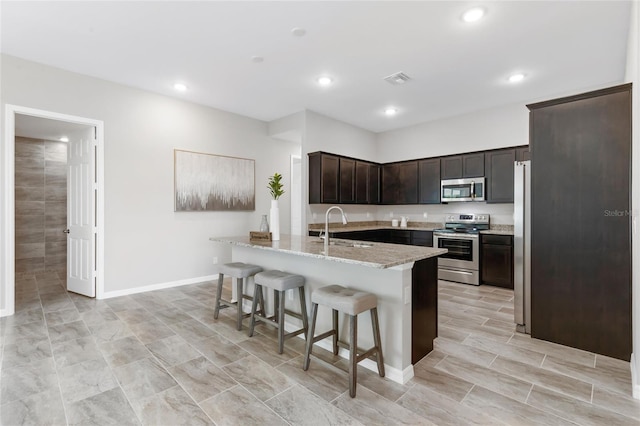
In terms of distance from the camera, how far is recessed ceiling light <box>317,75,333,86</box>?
4082 millimetres

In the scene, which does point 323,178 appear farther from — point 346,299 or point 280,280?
point 346,299

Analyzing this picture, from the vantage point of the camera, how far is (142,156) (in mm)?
4461

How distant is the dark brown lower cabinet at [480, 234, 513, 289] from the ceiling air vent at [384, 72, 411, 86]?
106 inches

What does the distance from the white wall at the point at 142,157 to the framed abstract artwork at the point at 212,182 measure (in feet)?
0.41

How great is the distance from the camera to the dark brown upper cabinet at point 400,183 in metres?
6.16

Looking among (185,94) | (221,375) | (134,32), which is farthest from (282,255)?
(185,94)

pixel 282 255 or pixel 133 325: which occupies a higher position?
pixel 282 255

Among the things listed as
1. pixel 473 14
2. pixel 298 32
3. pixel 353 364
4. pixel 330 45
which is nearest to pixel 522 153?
pixel 473 14

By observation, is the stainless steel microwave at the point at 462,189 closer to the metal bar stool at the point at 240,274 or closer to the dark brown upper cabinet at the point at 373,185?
the dark brown upper cabinet at the point at 373,185

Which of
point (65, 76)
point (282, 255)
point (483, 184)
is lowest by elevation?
point (282, 255)

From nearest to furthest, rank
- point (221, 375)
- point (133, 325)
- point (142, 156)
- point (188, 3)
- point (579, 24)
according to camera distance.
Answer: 1. point (221, 375)
2. point (188, 3)
3. point (579, 24)
4. point (133, 325)
5. point (142, 156)

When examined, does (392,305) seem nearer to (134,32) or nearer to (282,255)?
(282,255)

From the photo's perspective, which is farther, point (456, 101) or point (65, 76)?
point (456, 101)

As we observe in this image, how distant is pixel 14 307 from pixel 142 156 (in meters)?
2.32
